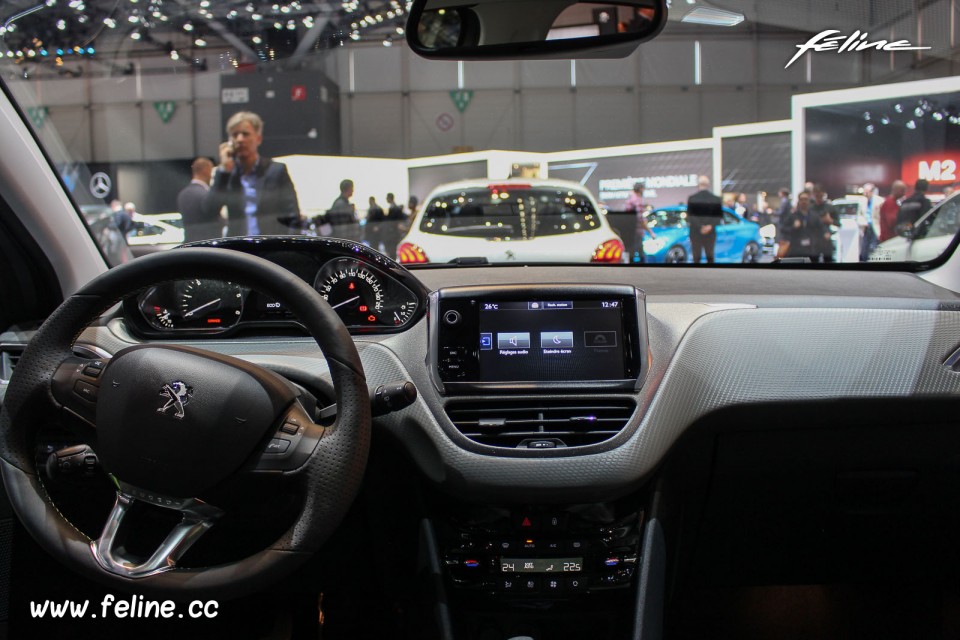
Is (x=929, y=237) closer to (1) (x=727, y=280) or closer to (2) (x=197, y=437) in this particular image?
(1) (x=727, y=280)

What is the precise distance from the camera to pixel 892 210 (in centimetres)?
368

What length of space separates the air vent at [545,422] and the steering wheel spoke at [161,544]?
71 centimetres

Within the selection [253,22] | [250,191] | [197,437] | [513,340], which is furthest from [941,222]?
[253,22]

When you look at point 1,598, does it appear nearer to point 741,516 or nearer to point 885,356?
point 741,516

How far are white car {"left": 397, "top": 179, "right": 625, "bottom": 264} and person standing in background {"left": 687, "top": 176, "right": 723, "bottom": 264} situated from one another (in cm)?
47

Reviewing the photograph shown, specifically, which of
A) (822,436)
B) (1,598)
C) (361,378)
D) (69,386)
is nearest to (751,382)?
(822,436)

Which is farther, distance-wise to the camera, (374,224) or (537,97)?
(537,97)

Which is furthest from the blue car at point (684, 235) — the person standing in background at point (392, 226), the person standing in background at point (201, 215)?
the person standing in background at point (201, 215)

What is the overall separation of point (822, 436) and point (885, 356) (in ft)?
0.90

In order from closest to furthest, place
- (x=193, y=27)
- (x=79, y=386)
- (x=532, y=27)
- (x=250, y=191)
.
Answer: (x=79, y=386) → (x=532, y=27) → (x=250, y=191) → (x=193, y=27)

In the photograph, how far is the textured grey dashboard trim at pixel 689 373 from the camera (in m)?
2.05

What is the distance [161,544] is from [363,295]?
100 cm

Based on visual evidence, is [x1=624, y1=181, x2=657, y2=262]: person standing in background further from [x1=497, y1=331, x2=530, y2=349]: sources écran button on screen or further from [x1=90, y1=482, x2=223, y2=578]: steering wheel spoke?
[x1=90, y1=482, x2=223, y2=578]: steering wheel spoke

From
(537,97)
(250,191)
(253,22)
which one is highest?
(253,22)
